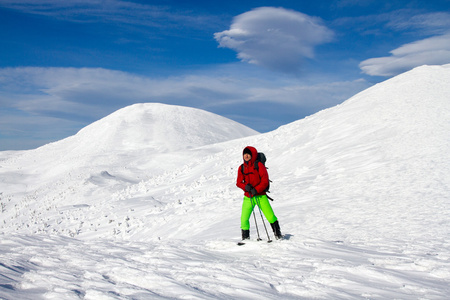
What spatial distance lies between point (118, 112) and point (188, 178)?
54031mm

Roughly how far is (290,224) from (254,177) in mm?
2989

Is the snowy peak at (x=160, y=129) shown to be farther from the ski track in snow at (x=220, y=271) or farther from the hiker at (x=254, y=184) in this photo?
the ski track in snow at (x=220, y=271)

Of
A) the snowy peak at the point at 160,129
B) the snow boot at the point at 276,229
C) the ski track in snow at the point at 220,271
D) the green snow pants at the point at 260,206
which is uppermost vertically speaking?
the snowy peak at the point at 160,129

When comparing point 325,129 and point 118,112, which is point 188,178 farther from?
point 118,112

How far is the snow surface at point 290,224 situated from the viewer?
4492 mm

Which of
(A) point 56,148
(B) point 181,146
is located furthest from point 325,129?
(A) point 56,148

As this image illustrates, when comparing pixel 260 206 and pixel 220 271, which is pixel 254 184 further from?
pixel 220 271

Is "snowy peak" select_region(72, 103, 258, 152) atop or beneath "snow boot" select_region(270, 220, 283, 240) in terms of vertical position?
atop

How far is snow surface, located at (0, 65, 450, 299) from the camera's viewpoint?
4492mm

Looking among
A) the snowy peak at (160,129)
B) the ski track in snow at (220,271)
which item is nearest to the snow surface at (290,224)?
the ski track in snow at (220,271)

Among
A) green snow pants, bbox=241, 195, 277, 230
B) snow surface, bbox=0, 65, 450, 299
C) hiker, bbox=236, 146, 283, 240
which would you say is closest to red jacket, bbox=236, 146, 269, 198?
hiker, bbox=236, 146, 283, 240

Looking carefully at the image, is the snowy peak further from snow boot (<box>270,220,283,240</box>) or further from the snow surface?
snow boot (<box>270,220,283,240</box>)

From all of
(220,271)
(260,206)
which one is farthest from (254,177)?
(220,271)

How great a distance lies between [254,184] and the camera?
24.6 feet
